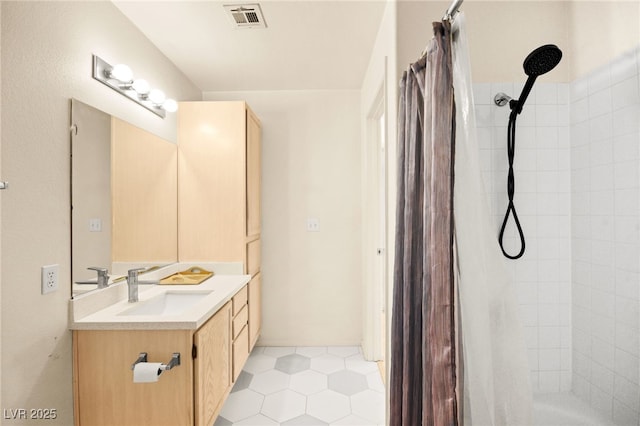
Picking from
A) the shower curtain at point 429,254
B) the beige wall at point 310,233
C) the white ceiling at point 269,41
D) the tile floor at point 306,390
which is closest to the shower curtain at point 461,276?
the shower curtain at point 429,254

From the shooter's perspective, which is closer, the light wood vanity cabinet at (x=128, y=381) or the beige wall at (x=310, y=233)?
the light wood vanity cabinet at (x=128, y=381)

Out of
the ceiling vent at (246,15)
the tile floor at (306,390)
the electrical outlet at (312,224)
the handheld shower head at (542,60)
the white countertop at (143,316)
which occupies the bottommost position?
the tile floor at (306,390)

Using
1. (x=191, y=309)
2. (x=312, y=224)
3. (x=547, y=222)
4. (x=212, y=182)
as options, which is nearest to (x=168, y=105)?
(x=212, y=182)

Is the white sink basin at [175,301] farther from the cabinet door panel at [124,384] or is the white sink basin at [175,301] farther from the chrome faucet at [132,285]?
the cabinet door panel at [124,384]

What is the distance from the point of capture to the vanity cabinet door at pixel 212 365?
1.57 m

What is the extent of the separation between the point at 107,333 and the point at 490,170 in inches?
79.6

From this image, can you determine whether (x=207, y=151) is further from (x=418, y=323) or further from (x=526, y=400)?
(x=526, y=400)

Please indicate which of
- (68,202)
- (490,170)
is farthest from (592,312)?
(68,202)

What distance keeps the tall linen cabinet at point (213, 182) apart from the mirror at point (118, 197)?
97mm

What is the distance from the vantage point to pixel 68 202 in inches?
59.3

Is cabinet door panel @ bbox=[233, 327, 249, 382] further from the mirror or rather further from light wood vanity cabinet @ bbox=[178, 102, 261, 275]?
the mirror

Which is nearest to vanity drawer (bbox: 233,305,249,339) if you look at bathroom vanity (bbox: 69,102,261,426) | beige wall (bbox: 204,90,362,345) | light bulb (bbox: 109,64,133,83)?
bathroom vanity (bbox: 69,102,261,426)

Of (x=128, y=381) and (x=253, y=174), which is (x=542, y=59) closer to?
(x=253, y=174)

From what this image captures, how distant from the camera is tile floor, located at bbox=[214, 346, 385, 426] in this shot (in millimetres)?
2100
